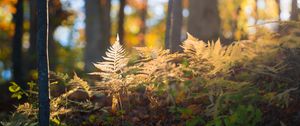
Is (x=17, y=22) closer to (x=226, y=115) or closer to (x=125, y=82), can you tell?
(x=125, y=82)

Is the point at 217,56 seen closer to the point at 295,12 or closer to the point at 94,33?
the point at 295,12

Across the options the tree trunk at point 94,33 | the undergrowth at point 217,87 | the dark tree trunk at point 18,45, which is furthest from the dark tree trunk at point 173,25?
the tree trunk at point 94,33

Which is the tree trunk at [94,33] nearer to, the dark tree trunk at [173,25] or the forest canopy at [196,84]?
the dark tree trunk at [173,25]

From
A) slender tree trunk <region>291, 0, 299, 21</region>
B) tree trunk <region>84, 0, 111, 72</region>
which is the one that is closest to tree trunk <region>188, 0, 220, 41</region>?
tree trunk <region>84, 0, 111, 72</region>

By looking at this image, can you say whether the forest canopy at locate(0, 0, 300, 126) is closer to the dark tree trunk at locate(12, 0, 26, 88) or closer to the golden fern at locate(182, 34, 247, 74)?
the golden fern at locate(182, 34, 247, 74)

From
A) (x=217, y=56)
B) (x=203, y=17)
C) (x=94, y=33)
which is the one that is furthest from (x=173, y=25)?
(x=94, y=33)
